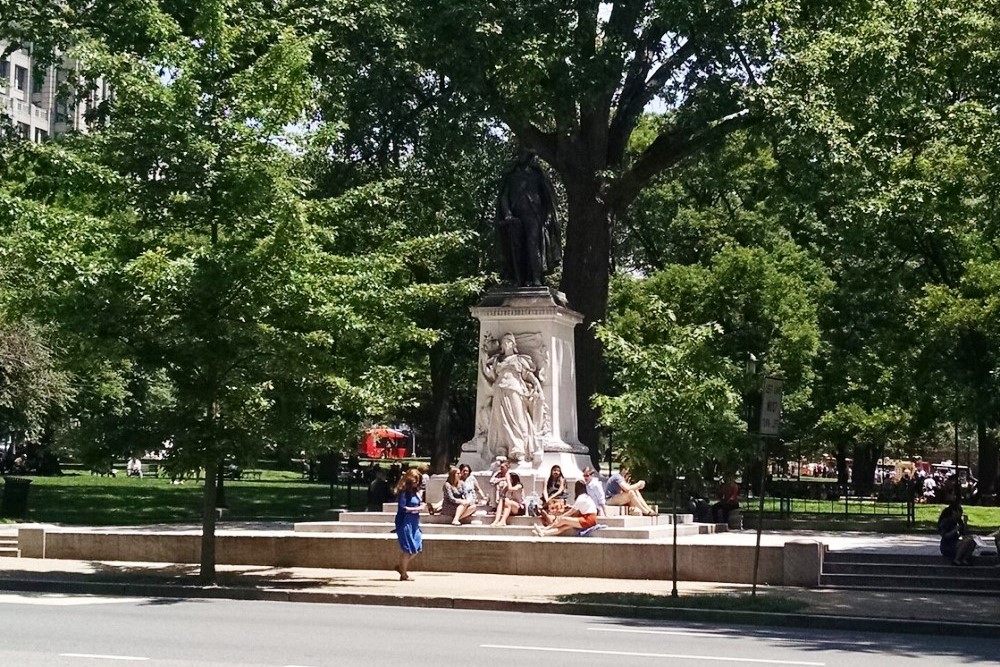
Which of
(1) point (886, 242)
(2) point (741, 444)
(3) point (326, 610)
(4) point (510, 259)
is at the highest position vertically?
(1) point (886, 242)

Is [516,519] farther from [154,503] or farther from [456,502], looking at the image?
[154,503]

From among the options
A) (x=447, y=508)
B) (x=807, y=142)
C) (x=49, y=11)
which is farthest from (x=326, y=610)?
(x=49, y=11)

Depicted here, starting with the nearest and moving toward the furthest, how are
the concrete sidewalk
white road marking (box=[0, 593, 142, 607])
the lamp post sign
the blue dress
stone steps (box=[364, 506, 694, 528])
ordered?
1. the concrete sidewalk
2. white road marking (box=[0, 593, 142, 607])
3. the lamp post sign
4. the blue dress
5. stone steps (box=[364, 506, 694, 528])

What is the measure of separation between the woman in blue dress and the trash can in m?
14.0

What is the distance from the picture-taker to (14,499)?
3209cm

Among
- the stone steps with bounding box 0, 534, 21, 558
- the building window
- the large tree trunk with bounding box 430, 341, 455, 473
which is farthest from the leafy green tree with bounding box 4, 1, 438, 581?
the building window

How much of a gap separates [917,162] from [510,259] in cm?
1000

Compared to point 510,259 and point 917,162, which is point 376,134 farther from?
point 917,162

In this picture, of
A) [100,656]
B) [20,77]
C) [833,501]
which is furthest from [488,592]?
[20,77]

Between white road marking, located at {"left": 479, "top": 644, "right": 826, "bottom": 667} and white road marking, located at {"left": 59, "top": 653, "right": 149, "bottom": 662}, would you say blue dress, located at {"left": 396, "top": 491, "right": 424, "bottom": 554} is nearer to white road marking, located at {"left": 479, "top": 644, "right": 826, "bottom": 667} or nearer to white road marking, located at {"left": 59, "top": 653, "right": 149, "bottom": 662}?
white road marking, located at {"left": 479, "top": 644, "right": 826, "bottom": 667}

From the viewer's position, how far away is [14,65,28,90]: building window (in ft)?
299

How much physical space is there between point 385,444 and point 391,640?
82.3m

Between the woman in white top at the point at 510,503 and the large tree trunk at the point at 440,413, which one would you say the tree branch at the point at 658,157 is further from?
the large tree trunk at the point at 440,413

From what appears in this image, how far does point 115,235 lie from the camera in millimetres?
20344
